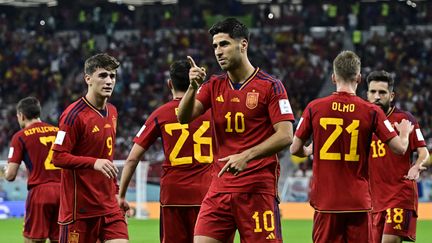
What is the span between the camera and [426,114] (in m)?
31.2

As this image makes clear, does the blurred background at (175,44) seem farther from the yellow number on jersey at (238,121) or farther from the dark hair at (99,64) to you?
the yellow number on jersey at (238,121)

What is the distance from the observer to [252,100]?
274 inches

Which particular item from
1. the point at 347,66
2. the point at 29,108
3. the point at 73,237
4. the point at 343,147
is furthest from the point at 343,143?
the point at 29,108

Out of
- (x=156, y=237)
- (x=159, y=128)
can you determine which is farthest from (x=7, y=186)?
(x=159, y=128)

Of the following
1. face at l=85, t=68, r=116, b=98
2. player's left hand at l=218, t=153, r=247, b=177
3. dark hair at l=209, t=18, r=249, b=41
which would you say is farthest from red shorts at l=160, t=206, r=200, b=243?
dark hair at l=209, t=18, r=249, b=41

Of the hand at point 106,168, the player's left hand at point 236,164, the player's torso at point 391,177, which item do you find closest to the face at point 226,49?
the player's left hand at point 236,164

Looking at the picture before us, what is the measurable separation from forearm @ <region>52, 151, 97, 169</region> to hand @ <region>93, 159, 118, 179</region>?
0.36 feet

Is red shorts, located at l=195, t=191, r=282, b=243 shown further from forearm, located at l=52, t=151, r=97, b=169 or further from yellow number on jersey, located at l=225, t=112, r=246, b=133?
forearm, located at l=52, t=151, r=97, b=169

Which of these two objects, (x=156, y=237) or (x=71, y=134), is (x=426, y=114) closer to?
(x=156, y=237)

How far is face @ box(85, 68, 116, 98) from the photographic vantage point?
8352 millimetres

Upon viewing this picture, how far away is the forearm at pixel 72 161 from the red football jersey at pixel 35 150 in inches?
117

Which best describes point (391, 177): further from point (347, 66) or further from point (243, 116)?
point (243, 116)

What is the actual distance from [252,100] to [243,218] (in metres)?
0.90

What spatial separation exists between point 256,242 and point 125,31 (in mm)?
34495
